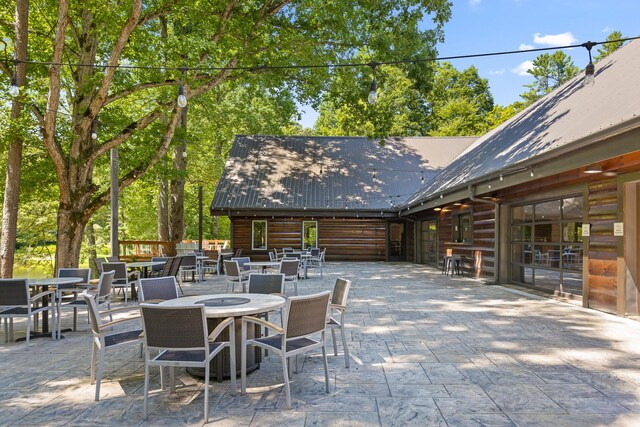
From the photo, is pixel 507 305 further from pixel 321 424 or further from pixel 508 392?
pixel 321 424

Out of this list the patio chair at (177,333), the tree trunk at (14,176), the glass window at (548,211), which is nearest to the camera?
the patio chair at (177,333)

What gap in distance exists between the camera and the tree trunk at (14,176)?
9180 millimetres

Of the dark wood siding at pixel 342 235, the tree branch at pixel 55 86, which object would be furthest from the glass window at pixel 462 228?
the tree branch at pixel 55 86

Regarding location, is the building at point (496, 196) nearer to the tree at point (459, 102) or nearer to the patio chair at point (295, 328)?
the patio chair at point (295, 328)

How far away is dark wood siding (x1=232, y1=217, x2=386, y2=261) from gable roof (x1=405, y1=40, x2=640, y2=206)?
6.75 metres

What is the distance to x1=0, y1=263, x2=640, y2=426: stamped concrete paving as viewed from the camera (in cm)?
310

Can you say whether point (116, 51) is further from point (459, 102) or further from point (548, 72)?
point (548, 72)

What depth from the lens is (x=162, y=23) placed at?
14.1 metres

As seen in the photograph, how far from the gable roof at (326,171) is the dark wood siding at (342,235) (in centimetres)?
115

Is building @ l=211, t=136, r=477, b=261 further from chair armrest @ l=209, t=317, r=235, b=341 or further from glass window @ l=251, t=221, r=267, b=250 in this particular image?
chair armrest @ l=209, t=317, r=235, b=341

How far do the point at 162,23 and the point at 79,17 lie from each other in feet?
10.9

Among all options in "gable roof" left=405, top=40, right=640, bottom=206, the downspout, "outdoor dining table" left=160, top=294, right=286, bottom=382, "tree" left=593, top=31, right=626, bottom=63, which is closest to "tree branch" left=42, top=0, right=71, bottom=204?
"outdoor dining table" left=160, top=294, right=286, bottom=382

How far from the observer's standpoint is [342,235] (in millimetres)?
18984

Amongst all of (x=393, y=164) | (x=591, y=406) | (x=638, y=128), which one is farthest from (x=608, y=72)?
(x=393, y=164)
